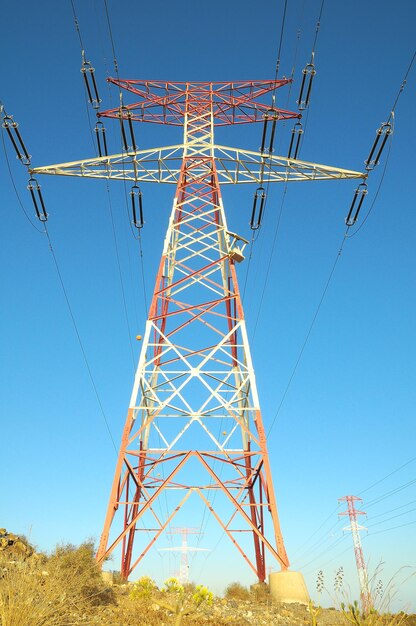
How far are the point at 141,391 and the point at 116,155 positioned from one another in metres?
8.58

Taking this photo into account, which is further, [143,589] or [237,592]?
[237,592]

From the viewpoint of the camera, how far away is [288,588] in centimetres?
1074

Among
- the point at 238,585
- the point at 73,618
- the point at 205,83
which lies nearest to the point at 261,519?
the point at 238,585

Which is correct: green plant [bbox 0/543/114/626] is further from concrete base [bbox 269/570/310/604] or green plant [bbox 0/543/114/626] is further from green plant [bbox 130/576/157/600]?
concrete base [bbox 269/570/310/604]

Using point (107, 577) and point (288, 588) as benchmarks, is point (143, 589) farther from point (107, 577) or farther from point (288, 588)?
point (288, 588)

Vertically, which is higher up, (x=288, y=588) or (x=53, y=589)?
(x=288, y=588)

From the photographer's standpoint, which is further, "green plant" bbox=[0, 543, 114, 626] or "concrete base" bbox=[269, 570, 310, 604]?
"concrete base" bbox=[269, 570, 310, 604]

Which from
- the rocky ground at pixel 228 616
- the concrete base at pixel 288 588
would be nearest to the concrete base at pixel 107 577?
the rocky ground at pixel 228 616

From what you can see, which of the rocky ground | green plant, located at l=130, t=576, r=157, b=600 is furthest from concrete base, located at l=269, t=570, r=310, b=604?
green plant, located at l=130, t=576, r=157, b=600

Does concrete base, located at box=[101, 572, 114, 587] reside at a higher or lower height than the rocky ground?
higher

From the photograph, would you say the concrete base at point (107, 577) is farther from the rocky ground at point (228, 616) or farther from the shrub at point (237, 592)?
the shrub at point (237, 592)

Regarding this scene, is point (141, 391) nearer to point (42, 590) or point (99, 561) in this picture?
point (99, 561)

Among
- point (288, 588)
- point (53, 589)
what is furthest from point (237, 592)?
point (53, 589)

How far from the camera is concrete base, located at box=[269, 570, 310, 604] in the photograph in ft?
34.9
